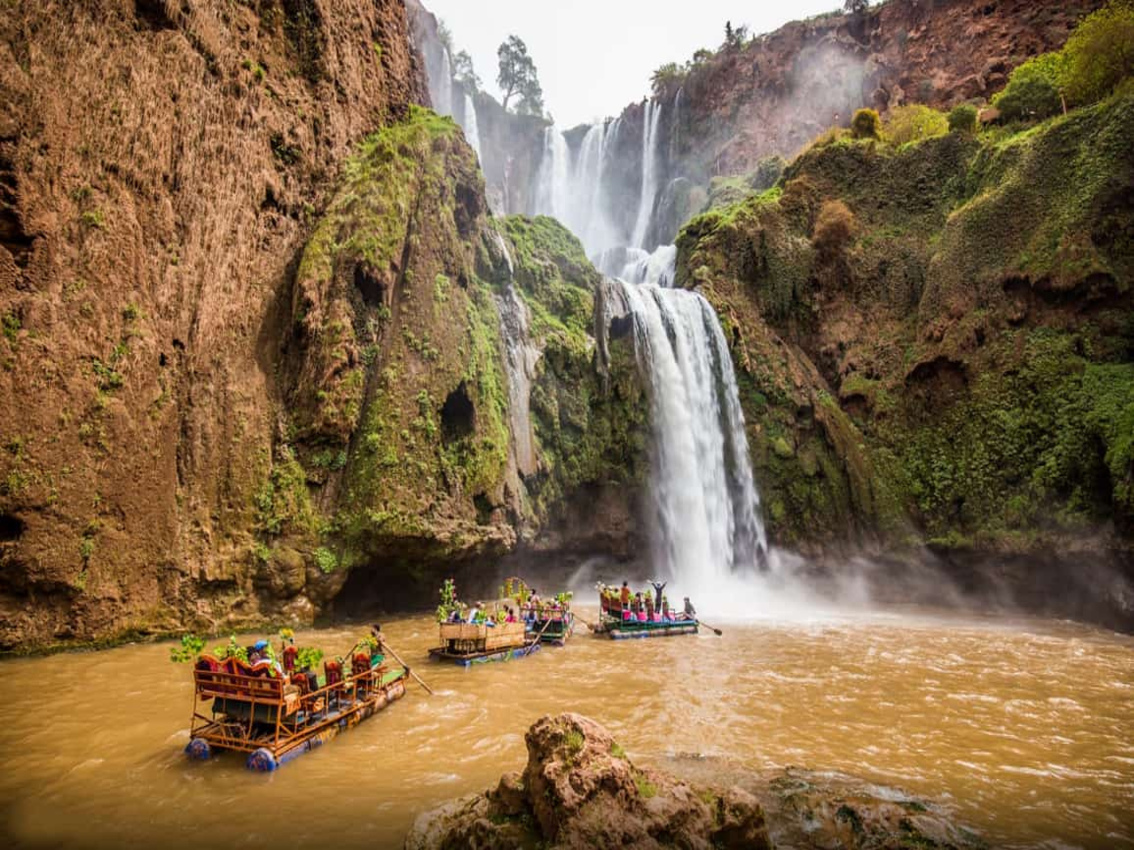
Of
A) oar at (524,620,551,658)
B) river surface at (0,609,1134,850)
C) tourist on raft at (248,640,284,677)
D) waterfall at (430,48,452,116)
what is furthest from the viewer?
waterfall at (430,48,452,116)

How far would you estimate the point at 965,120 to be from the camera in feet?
93.1

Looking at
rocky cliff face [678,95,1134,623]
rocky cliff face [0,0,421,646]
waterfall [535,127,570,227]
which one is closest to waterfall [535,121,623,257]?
waterfall [535,127,570,227]

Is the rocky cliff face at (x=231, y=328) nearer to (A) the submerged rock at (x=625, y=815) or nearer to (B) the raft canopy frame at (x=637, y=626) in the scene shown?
(B) the raft canopy frame at (x=637, y=626)

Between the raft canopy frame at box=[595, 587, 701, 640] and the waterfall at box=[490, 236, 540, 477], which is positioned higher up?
the waterfall at box=[490, 236, 540, 477]

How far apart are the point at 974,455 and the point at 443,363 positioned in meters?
19.5

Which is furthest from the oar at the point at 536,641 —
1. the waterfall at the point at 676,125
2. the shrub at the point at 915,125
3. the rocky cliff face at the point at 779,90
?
the waterfall at the point at 676,125

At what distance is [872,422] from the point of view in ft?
86.4

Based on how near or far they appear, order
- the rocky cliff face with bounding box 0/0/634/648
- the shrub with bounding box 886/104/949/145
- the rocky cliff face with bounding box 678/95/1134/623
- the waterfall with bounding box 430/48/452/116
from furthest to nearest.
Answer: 1. the waterfall with bounding box 430/48/452/116
2. the shrub with bounding box 886/104/949/145
3. the rocky cliff face with bounding box 678/95/1134/623
4. the rocky cliff face with bounding box 0/0/634/648

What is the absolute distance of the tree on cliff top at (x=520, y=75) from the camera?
64.0 meters

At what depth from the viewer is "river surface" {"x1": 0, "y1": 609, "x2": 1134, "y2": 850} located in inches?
246

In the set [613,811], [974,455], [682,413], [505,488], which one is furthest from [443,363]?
[974,455]

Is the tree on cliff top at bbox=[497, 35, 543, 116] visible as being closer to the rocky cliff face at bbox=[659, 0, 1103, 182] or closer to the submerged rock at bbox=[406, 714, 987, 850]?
the rocky cliff face at bbox=[659, 0, 1103, 182]

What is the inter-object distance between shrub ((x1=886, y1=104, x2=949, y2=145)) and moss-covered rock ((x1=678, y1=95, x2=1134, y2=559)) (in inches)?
76.8

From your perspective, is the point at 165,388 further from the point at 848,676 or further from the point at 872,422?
the point at 872,422
